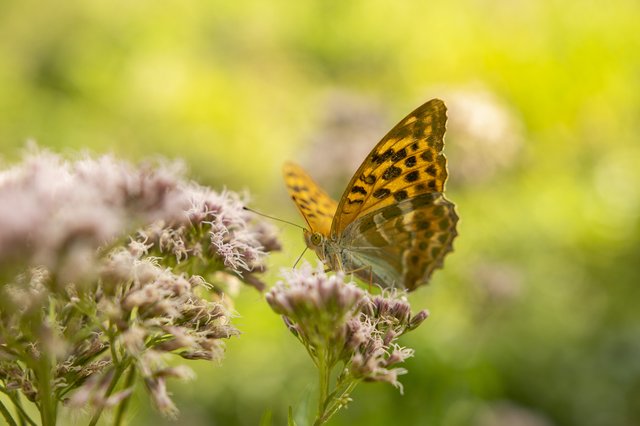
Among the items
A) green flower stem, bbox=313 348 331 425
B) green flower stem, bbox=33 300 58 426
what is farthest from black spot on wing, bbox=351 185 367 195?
green flower stem, bbox=33 300 58 426

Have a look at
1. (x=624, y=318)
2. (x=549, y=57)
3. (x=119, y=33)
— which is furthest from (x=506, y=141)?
(x=119, y=33)

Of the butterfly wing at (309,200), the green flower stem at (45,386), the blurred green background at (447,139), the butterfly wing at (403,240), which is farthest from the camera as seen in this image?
the blurred green background at (447,139)

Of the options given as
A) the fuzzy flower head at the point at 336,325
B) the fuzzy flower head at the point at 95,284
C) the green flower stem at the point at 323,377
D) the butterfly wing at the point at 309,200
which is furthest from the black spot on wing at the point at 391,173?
the green flower stem at the point at 323,377

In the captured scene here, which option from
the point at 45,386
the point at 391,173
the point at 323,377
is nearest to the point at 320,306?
the point at 323,377

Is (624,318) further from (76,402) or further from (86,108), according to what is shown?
(86,108)

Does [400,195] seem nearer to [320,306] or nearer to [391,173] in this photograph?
[391,173]

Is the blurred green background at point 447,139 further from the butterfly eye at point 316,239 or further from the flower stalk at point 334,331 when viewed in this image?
the flower stalk at point 334,331
